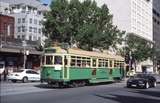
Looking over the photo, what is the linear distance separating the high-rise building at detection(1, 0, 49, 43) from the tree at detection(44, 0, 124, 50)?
147ft

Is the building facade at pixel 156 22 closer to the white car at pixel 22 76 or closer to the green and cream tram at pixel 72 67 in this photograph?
the white car at pixel 22 76

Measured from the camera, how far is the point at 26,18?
97000 millimetres

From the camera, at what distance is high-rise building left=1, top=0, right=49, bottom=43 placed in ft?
321

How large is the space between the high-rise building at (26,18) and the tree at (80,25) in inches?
1770

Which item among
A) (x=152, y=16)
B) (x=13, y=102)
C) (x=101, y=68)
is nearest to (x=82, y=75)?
(x=101, y=68)

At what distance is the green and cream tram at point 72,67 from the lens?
2978cm

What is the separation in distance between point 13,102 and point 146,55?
59.9m

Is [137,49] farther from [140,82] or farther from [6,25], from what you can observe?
[140,82]

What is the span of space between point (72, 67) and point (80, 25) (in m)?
19.2

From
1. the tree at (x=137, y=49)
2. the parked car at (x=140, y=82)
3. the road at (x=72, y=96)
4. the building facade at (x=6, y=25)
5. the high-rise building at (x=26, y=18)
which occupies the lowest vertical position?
the road at (x=72, y=96)

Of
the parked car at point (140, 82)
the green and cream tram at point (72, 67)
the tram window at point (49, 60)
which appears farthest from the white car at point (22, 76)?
the parked car at point (140, 82)

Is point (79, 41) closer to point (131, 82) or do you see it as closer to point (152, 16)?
point (131, 82)

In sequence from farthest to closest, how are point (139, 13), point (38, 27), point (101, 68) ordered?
point (139, 13), point (38, 27), point (101, 68)

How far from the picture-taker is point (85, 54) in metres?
32.8
